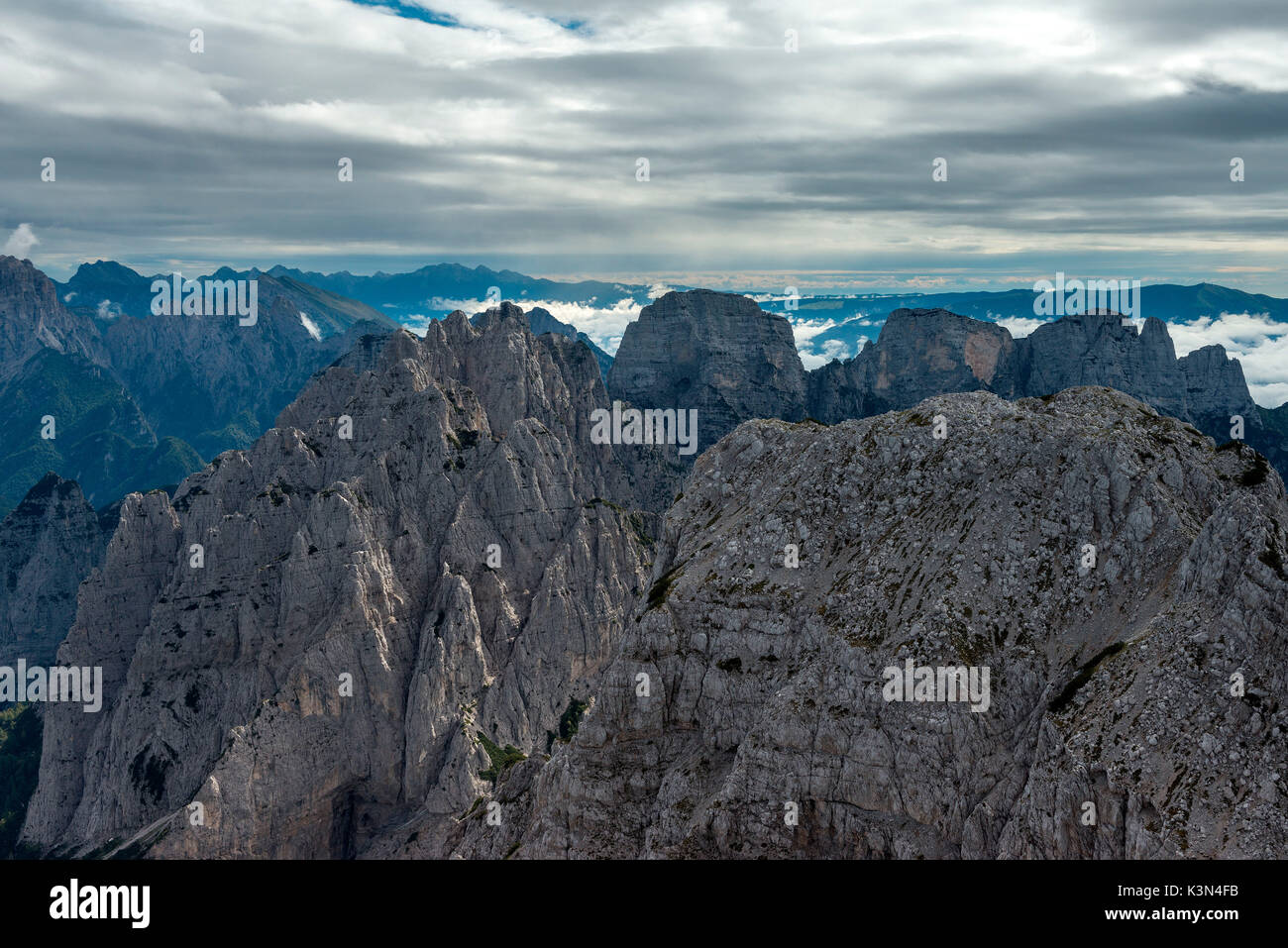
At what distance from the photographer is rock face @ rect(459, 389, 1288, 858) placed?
57188 mm

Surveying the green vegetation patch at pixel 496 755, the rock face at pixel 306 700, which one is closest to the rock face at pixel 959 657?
the green vegetation patch at pixel 496 755

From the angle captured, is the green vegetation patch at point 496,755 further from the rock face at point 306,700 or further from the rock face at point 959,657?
the rock face at point 959,657

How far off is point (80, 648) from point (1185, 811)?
708ft

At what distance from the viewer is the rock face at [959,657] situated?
5719cm

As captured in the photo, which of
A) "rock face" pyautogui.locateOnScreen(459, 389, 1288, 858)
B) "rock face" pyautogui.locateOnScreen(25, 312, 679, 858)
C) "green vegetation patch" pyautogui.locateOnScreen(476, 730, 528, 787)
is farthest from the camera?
"green vegetation patch" pyautogui.locateOnScreen(476, 730, 528, 787)

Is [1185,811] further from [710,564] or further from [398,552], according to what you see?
[398,552]

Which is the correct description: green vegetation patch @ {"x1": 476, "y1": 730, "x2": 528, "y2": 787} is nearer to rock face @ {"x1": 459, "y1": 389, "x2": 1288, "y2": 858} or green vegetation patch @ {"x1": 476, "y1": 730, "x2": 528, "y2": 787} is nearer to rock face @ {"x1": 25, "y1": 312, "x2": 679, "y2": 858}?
rock face @ {"x1": 25, "y1": 312, "x2": 679, "y2": 858}

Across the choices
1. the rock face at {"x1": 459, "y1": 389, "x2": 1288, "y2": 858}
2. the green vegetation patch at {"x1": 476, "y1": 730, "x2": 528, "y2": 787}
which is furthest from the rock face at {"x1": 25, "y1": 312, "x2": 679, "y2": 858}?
the rock face at {"x1": 459, "y1": 389, "x2": 1288, "y2": 858}

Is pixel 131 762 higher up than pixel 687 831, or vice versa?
pixel 687 831

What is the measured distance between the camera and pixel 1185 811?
53469mm

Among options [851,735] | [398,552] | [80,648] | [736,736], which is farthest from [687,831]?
[80,648]

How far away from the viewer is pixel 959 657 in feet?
222

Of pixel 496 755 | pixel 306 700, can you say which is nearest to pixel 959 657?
pixel 496 755

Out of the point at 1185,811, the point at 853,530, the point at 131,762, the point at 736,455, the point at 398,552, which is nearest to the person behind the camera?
the point at 1185,811
